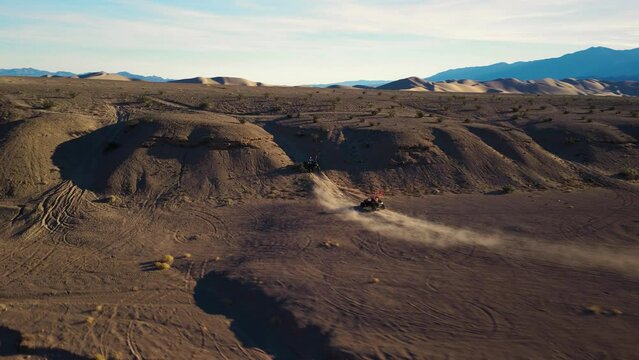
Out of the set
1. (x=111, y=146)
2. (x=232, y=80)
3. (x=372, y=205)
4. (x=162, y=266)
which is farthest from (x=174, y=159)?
(x=232, y=80)

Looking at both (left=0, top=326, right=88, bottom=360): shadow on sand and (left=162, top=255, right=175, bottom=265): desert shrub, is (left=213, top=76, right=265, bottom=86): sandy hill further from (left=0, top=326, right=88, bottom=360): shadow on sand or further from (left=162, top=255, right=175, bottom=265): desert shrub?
(left=0, top=326, right=88, bottom=360): shadow on sand

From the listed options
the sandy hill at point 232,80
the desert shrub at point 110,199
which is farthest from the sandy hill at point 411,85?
the desert shrub at point 110,199

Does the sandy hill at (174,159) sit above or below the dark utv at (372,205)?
above

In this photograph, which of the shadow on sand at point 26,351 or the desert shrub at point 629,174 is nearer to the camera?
the shadow on sand at point 26,351

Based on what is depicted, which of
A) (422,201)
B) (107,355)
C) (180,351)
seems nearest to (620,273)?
(422,201)

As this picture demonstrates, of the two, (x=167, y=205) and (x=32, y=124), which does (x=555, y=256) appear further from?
(x=32, y=124)

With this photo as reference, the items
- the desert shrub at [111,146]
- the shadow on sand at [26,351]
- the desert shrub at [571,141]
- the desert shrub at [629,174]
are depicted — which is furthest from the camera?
the desert shrub at [571,141]

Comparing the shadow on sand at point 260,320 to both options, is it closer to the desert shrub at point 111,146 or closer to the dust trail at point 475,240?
the dust trail at point 475,240
